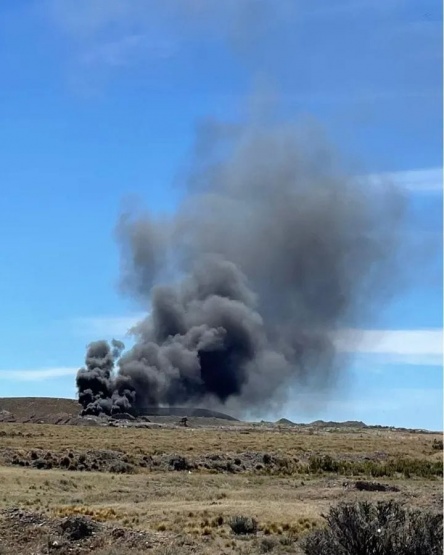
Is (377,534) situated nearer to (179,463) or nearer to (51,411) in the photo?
(179,463)

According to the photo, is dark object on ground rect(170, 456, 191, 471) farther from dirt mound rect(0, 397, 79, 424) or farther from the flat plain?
dirt mound rect(0, 397, 79, 424)

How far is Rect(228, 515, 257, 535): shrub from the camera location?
2527 cm

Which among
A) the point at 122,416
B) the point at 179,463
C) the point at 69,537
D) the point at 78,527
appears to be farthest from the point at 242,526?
the point at 122,416

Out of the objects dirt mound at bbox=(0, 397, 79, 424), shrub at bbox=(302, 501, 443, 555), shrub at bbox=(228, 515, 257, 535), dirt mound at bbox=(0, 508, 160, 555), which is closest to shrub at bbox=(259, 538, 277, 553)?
shrub at bbox=(228, 515, 257, 535)

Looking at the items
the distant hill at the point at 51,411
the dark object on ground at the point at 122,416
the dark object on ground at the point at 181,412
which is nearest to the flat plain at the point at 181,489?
the dark object on ground at the point at 122,416

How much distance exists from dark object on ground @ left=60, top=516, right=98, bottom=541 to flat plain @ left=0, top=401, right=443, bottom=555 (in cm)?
3

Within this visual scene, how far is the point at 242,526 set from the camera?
83.2 feet

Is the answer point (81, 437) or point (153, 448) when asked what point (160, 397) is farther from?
point (153, 448)

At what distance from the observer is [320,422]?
638 feet

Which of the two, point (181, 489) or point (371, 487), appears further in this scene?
point (371, 487)

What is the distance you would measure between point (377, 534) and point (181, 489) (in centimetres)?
2042

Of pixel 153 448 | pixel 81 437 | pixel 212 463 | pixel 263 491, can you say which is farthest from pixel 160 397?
pixel 263 491

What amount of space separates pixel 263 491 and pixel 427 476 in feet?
50.2

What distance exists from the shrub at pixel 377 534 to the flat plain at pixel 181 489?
294 cm
